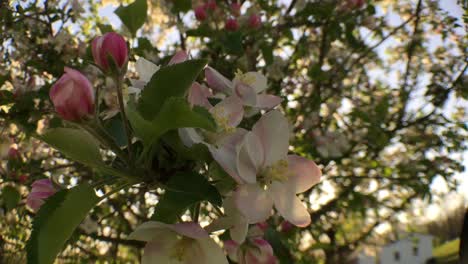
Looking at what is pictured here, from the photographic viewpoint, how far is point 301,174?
0.65 metres

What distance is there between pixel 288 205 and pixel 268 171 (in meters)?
0.05

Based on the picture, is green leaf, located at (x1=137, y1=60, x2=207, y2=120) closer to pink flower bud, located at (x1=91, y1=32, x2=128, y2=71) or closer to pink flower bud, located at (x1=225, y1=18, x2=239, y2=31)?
pink flower bud, located at (x1=91, y1=32, x2=128, y2=71)

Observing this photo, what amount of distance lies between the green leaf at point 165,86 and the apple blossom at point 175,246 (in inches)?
5.4

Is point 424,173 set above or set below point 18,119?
below

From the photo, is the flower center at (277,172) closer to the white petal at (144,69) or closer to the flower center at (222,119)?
the flower center at (222,119)

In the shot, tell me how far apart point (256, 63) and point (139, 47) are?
2.21 ft

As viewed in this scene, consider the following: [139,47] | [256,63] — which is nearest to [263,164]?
[139,47]

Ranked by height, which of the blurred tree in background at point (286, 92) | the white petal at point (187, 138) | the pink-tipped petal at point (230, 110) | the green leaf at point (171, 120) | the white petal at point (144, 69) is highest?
the green leaf at point (171, 120)

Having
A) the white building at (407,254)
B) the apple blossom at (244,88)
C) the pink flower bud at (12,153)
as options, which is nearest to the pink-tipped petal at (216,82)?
the apple blossom at (244,88)

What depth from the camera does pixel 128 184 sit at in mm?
603

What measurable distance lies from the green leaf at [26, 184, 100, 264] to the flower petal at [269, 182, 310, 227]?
9.0 inches

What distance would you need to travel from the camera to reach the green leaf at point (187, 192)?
21.6 inches

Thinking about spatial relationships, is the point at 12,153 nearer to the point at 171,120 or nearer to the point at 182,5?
the point at 182,5

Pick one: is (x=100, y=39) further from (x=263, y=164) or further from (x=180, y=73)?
(x=263, y=164)
